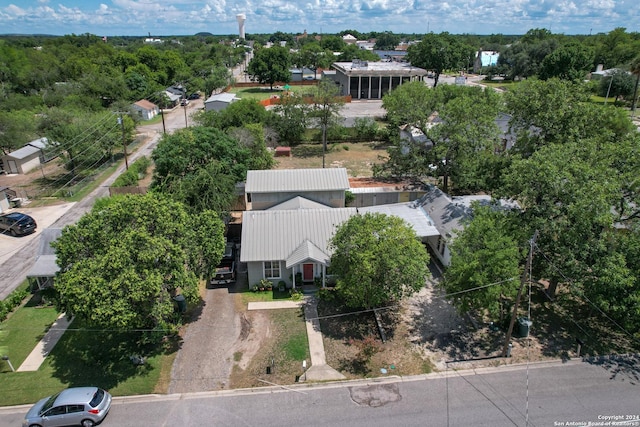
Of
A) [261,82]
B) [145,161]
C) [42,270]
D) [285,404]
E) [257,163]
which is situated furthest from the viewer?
[261,82]

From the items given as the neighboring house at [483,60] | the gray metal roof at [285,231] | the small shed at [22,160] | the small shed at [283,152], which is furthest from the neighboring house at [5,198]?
the neighboring house at [483,60]

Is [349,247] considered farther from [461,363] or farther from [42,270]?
[42,270]

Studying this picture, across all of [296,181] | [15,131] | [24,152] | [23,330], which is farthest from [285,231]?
[15,131]

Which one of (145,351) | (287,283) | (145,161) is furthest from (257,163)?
(145,351)

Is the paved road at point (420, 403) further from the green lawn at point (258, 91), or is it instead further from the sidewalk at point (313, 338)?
the green lawn at point (258, 91)

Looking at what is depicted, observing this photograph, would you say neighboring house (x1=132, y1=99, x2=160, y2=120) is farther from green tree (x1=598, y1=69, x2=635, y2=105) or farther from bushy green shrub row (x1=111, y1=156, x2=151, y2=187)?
green tree (x1=598, y1=69, x2=635, y2=105)

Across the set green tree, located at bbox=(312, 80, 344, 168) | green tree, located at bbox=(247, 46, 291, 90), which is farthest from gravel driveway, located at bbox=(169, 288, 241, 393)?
green tree, located at bbox=(247, 46, 291, 90)
